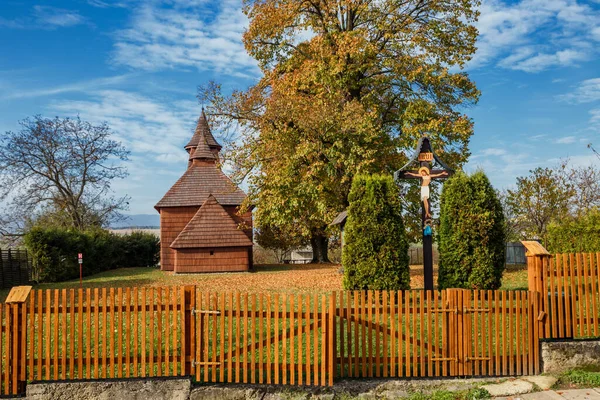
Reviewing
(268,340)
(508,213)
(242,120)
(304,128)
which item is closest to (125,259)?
(242,120)

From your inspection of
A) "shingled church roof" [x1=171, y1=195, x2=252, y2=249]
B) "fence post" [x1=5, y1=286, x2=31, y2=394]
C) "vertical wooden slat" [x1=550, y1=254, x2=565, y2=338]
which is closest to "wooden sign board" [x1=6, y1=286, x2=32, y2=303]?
"fence post" [x1=5, y1=286, x2=31, y2=394]

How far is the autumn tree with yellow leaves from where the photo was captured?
19.7 metres

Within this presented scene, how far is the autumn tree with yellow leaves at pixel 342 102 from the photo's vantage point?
19.7 m

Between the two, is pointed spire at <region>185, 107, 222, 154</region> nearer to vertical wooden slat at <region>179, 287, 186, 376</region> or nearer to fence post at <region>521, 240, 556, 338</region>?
vertical wooden slat at <region>179, 287, 186, 376</region>

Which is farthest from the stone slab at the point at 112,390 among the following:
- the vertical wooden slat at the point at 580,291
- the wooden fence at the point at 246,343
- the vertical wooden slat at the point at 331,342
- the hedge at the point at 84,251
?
the hedge at the point at 84,251

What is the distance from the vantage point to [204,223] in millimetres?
27562

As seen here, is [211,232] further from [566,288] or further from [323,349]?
[566,288]

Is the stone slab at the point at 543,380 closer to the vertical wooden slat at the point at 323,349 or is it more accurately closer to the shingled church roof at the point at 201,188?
the vertical wooden slat at the point at 323,349


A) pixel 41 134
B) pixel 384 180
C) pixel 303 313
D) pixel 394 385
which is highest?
pixel 41 134

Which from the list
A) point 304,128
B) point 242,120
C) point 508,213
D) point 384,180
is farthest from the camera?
point 508,213

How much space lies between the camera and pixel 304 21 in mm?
23125

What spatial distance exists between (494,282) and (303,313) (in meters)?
6.96

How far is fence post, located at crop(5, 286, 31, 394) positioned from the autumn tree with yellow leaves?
12.7 m

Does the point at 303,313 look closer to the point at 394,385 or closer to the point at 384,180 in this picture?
the point at 394,385
